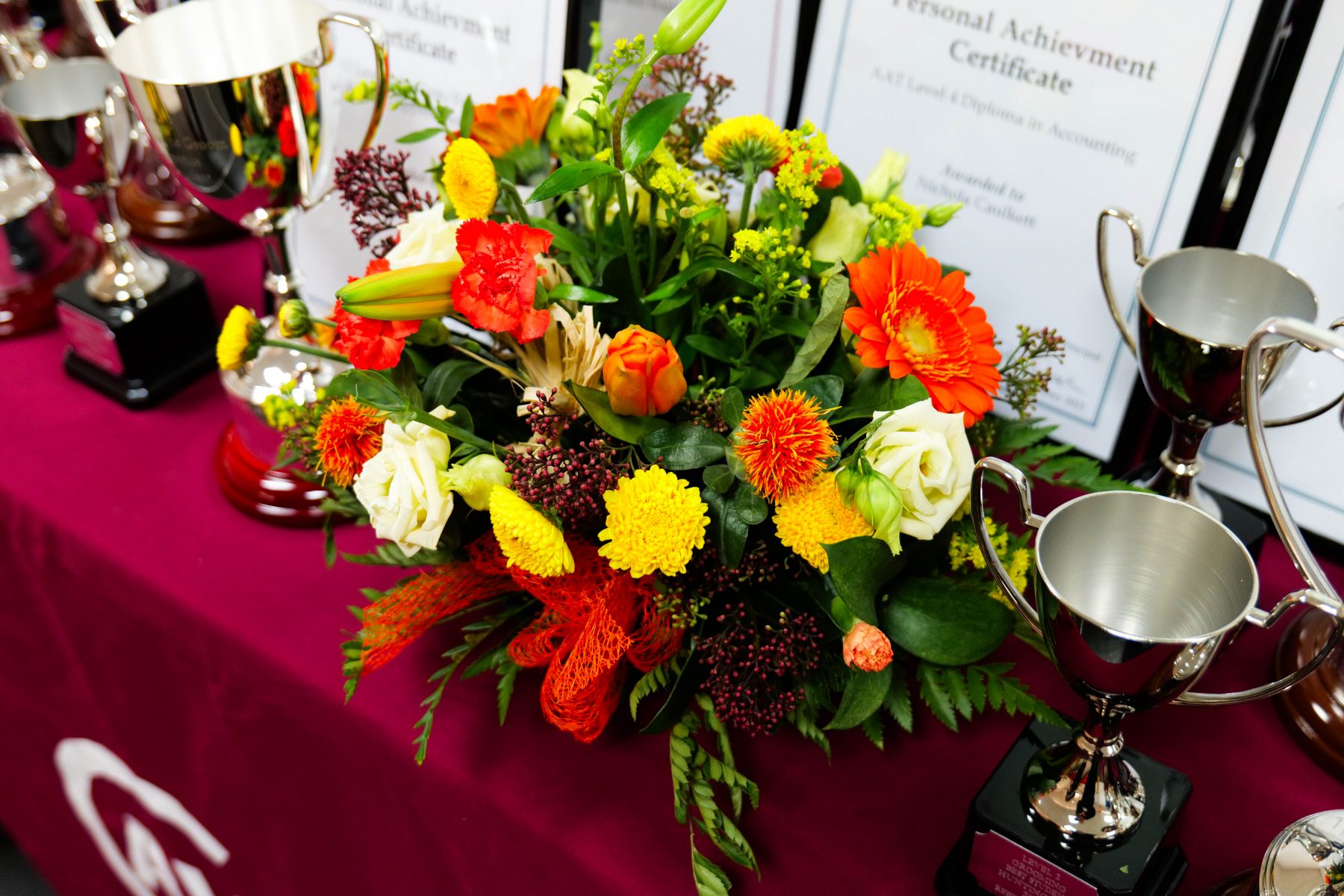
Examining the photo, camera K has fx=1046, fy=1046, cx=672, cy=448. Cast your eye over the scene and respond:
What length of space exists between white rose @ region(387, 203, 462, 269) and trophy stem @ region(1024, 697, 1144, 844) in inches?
17.3

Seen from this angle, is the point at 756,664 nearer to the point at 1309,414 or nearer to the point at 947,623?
the point at 947,623

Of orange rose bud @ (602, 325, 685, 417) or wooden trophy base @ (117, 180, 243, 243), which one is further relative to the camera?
wooden trophy base @ (117, 180, 243, 243)

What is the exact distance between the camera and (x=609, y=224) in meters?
0.69

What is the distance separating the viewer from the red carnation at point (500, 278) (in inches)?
21.7

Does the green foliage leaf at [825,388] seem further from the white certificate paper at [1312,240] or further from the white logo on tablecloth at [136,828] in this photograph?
the white logo on tablecloth at [136,828]

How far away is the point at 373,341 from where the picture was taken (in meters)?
0.58

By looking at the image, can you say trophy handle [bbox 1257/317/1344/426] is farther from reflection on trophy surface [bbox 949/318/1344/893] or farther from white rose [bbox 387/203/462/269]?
white rose [bbox 387/203/462/269]

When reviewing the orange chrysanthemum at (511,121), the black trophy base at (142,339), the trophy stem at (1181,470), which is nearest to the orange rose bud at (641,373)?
the orange chrysanthemum at (511,121)

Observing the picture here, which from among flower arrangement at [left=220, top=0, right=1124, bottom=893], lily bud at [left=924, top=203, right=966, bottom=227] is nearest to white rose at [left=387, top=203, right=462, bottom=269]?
flower arrangement at [left=220, top=0, right=1124, bottom=893]

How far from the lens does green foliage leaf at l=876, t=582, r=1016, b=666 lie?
0.62m

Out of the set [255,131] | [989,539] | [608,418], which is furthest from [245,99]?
[989,539]

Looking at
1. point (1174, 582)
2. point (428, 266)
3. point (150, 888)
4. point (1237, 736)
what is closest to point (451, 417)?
point (428, 266)

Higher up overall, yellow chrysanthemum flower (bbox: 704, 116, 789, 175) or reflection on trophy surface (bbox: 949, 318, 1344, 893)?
yellow chrysanthemum flower (bbox: 704, 116, 789, 175)

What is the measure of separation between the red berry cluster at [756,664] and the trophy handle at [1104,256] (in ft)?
1.00
